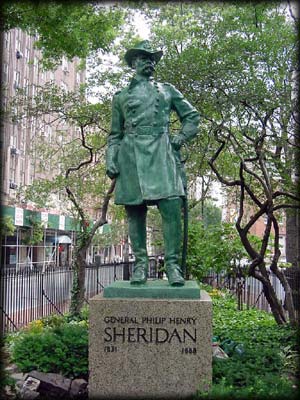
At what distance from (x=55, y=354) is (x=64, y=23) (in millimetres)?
6090

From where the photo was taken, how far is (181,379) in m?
5.38

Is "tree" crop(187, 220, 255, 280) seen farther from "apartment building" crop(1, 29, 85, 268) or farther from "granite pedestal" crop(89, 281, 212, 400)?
"apartment building" crop(1, 29, 85, 268)

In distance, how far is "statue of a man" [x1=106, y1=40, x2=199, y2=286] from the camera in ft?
19.5

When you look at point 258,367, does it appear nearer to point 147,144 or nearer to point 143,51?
point 147,144

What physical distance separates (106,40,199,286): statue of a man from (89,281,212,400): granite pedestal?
0.43 m

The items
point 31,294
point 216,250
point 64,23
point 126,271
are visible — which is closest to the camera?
point 64,23

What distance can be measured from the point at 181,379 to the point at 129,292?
1.06m

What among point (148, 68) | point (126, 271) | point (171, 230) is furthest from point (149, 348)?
point (126, 271)

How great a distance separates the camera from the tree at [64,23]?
879cm

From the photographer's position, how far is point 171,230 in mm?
6008

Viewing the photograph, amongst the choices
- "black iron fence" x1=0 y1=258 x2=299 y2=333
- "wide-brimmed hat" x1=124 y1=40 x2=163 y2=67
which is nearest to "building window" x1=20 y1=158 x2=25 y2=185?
"black iron fence" x1=0 y1=258 x2=299 y2=333

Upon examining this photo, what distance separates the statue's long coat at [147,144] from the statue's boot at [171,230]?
122 mm

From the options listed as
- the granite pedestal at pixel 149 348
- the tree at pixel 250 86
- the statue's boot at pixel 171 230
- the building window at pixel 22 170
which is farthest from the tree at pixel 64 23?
the building window at pixel 22 170

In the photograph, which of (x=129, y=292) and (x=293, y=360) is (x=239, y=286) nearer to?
(x=293, y=360)
